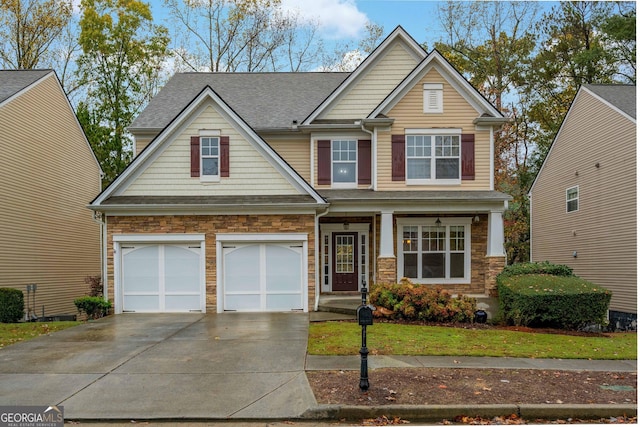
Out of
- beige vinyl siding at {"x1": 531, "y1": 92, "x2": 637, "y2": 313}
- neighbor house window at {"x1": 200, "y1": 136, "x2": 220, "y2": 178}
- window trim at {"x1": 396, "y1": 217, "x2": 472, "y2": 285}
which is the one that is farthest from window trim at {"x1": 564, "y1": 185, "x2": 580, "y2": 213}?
neighbor house window at {"x1": 200, "y1": 136, "x2": 220, "y2": 178}

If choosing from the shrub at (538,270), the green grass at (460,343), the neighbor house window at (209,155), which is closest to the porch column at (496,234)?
the shrub at (538,270)

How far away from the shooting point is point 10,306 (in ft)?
49.5

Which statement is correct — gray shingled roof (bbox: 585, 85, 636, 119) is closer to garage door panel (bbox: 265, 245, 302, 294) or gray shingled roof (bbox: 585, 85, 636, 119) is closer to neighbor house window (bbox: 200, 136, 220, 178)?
garage door panel (bbox: 265, 245, 302, 294)

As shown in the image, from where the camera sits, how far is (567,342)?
36.0ft

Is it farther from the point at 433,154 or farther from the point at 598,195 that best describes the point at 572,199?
the point at 433,154

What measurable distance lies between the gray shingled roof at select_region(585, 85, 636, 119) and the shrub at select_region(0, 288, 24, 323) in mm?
20166

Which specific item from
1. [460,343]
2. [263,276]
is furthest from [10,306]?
[460,343]

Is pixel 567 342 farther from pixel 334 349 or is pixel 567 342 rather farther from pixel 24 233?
pixel 24 233

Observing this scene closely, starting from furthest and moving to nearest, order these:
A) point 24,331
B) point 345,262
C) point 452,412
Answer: point 345,262 < point 24,331 < point 452,412

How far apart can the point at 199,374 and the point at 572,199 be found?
18015 millimetres

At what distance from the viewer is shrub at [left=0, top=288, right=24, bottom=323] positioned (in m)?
14.9

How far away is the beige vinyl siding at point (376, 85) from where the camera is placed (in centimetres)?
1770

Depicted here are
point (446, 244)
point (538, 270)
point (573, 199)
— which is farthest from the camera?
point (573, 199)

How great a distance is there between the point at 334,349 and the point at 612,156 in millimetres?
13871
